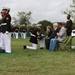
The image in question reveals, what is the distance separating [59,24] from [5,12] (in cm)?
325

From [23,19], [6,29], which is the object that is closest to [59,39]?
[6,29]

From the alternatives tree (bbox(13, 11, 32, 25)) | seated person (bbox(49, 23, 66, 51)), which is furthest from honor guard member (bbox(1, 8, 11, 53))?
tree (bbox(13, 11, 32, 25))

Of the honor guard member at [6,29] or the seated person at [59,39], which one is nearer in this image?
the honor guard member at [6,29]

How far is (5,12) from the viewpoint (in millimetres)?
14273

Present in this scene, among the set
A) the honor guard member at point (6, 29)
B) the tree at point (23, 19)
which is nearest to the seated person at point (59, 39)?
the honor guard member at point (6, 29)

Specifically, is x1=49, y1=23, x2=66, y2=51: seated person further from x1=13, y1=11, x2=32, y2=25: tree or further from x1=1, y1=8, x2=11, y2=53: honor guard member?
x1=13, y1=11, x2=32, y2=25: tree

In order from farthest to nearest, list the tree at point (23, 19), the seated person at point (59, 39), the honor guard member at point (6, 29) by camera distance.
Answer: the tree at point (23, 19), the seated person at point (59, 39), the honor guard member at point (6, 29)

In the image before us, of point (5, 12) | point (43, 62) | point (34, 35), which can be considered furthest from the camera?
point (34, 35)

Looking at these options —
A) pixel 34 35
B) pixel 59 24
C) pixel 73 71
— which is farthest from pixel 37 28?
pixel 73 71

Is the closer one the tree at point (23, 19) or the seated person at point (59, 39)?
the seated person at point (59, 39)

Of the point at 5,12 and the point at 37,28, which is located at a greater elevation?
the point at 5,12

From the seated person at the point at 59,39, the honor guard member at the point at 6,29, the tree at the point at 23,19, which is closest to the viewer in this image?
the honor guard member at the point at 6,29

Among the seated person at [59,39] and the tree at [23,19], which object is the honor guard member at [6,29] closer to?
the seated person at [59,39]

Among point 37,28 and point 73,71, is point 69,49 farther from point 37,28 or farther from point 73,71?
point 73,71
